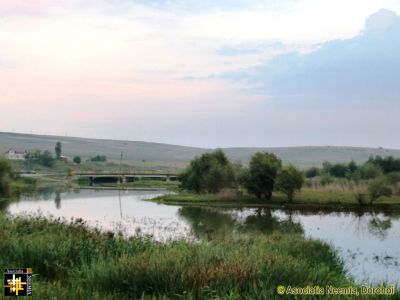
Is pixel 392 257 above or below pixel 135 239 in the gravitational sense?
below

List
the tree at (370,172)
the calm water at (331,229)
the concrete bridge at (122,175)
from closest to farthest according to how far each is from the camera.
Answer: the calm water at (331,229) → the tree at (370,172) → the concrete bridge at (122,175)

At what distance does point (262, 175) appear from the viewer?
2837 inches

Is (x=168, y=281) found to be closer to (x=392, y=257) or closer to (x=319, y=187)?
(x=392, y=257)

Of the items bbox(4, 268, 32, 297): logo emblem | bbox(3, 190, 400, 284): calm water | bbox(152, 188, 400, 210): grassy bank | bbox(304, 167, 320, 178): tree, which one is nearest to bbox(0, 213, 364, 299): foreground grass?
bbox(4, 268, 32, 297): logo emblem

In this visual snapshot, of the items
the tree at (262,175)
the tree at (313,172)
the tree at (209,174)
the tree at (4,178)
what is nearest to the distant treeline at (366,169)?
the tree at (313,172)

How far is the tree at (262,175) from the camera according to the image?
237 feet

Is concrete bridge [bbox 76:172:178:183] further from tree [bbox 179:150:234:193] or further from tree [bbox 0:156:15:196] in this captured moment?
tree [bbox 0:156:15:196]

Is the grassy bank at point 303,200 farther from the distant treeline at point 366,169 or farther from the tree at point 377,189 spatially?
the distant treeline at point 366,169

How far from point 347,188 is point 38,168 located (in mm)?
138383

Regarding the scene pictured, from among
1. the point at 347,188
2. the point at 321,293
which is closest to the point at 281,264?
the point at 321,293

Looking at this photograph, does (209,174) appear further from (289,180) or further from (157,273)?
(157,273)

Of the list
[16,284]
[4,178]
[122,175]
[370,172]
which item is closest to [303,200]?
[370,172]

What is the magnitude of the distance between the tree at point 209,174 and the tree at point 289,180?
1272cm

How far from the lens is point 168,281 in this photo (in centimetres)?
1022
